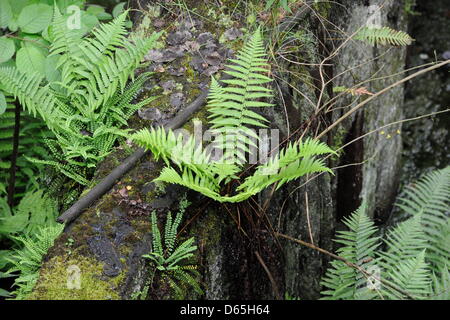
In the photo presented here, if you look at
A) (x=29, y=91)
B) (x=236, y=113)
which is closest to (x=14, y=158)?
(x=29, y=91)

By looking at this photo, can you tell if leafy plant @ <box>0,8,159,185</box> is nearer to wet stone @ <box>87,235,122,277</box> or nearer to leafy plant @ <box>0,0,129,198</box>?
leafy plant @ <box>0,0,129,198</box>

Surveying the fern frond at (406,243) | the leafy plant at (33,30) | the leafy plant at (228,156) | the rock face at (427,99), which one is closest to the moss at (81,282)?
A: the leafy plant at (228,156)

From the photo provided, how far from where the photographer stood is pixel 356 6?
4.31 m

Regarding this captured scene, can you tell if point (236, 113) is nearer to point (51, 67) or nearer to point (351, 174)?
point (51, 67)

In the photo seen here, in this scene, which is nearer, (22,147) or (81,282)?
(81,282)

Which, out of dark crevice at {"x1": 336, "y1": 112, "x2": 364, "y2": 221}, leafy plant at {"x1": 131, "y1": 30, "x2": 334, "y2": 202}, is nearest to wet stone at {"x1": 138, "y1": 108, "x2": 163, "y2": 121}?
leafy plant at {"x1": 131, "y1": 30, "x2": 334, "y2": 202}

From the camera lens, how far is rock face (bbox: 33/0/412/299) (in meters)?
2.63

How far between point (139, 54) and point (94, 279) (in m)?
1.56

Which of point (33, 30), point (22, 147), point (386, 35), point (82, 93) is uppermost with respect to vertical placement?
point (386, 35)

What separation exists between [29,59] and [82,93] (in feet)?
1.32

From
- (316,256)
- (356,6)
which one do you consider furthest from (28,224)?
(356,6)

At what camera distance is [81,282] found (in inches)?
96.8

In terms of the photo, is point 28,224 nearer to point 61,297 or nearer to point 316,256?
point 61,297

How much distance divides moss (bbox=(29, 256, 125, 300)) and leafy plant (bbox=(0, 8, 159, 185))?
0.66 m
